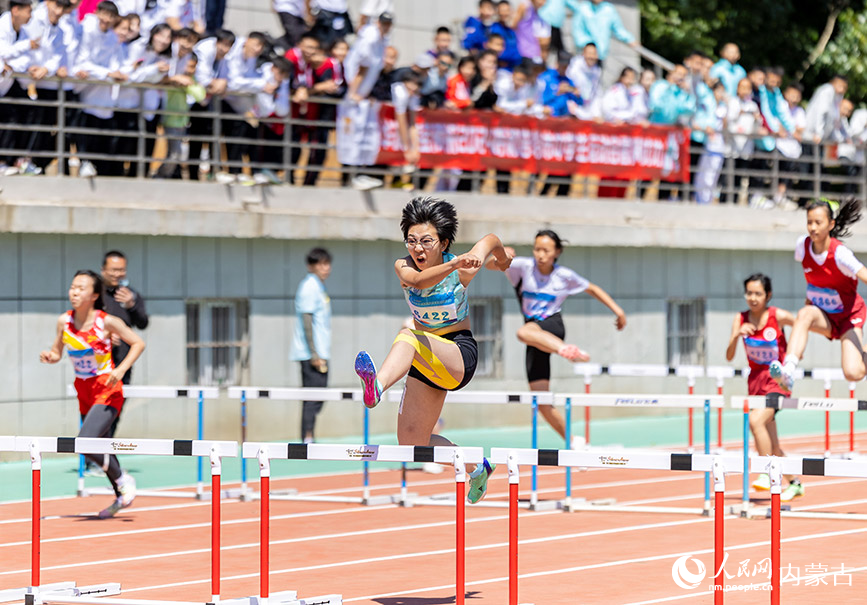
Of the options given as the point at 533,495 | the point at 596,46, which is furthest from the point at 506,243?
the point at 533,495

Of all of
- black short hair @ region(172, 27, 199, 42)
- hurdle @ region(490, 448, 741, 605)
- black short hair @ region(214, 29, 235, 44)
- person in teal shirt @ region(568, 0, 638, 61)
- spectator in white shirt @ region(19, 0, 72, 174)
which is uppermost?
person in teal shirt @ region(568, 0, 638, 61)

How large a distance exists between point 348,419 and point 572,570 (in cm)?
995

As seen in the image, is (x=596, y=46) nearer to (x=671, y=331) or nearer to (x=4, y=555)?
(x=671, y=331)

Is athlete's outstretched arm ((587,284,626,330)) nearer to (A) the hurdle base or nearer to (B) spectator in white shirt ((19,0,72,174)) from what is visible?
(A) the hurdle base

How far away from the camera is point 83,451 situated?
8.84 metres

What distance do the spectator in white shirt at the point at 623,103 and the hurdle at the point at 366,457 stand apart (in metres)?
14.5

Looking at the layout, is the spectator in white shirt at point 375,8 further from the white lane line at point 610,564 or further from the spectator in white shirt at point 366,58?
the white lane line at point 610,564

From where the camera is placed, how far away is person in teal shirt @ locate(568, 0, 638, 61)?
24188mm

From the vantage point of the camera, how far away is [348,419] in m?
19.7

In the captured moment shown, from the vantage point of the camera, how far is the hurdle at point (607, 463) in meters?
7.51

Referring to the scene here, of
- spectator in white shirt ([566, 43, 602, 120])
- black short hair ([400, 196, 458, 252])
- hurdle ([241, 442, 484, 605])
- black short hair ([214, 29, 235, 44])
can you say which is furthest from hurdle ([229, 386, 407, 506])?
spectator in white shirt ([566, 43, 602, 120])

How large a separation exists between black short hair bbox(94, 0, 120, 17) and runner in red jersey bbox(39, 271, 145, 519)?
5737 mm

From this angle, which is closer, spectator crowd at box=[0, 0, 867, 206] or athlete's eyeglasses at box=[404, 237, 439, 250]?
athlete's eyeglasses at box=[404, 237, 439, 250]

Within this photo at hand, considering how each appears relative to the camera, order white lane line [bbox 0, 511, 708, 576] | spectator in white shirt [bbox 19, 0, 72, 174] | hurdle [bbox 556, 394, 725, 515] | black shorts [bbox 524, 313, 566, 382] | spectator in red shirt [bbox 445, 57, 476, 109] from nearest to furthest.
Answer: white lane line [bbox 0, 511, 708, 576], hurdle [bbox 556, 394, 725, 515], black shorts [bbox 524, 313, 566, 382], spectator in white shirt [bbox 19, 0, 72, 174], spectator in red shirt [bbox 445, 57, 476, 109]
